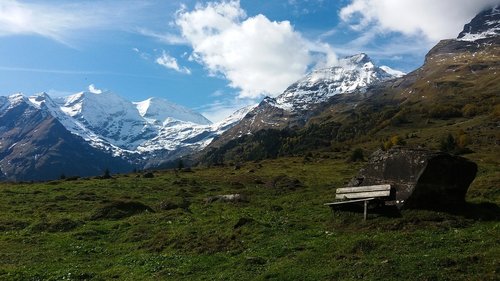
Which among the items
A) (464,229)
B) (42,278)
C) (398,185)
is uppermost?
(398,185)

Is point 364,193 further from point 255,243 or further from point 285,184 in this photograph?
point 285,184

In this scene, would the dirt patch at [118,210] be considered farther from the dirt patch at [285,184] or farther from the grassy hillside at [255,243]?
the dirt patch at [285,184]

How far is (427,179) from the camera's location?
1169 inches

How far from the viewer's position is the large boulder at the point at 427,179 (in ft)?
96.3

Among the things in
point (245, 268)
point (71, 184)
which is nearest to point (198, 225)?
point (245, 268)

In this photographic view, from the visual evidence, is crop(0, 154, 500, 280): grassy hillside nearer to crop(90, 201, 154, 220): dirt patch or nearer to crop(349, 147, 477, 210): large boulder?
crop(90, 201, 154, 220): dirt patch

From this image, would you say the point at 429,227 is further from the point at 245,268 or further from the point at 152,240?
the point at 152,240

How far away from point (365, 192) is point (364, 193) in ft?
0.42

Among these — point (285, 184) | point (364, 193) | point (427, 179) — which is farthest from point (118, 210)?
point (427, 179)

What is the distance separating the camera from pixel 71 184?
73.1 metres

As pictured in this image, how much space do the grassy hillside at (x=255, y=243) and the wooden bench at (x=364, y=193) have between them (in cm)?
106

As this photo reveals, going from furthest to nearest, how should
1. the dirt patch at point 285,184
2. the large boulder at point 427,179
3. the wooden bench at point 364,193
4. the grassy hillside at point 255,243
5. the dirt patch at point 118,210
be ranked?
the dirt patch at point 285,184
the dirt patch at point 118,210
the wooden bench at point 364,193
the large boulder at point 427,179
the grassy hillside at point 255,243

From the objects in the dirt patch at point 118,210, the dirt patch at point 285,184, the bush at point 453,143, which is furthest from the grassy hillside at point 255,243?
the bush at point 453,143

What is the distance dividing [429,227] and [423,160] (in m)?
5.11
